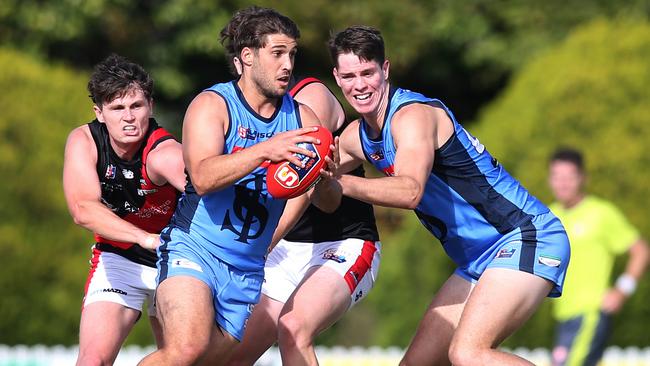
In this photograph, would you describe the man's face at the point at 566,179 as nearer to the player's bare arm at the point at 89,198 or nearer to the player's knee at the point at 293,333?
the player's knee at the point at 293,333

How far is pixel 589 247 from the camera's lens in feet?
34.8

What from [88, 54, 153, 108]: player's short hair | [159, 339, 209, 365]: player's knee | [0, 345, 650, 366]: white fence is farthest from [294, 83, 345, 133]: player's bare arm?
[0, 345, 650, 366]: white fence

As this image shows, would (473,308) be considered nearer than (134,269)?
Yes

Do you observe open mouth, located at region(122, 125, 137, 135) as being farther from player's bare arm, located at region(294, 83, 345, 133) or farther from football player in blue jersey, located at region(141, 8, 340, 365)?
player's bare arm, located at region(294, 83, 345, 133)

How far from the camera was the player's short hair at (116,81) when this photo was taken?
23.4ft

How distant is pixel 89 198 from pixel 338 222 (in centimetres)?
161

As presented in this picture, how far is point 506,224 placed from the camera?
23.1 ft

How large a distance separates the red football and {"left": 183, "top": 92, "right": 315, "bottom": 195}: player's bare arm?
0.14ft

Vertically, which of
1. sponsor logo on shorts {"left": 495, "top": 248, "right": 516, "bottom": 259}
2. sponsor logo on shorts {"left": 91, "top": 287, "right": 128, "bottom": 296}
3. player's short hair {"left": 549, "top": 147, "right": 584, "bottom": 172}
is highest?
player's short hair {"left": 549, "top": 147, "right": 584, "bottom": 172}

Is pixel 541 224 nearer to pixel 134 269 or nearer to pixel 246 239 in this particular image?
pixel 246 239

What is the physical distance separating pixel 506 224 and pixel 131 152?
7.36ft

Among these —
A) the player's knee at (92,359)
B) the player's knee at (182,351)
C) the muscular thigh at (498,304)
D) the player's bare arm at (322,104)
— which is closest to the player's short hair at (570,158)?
the player's bare arm at (322,104)

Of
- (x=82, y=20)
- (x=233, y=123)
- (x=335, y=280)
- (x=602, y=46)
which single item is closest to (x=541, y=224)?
(x=335, y=280)

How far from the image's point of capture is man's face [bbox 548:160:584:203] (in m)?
10.3
